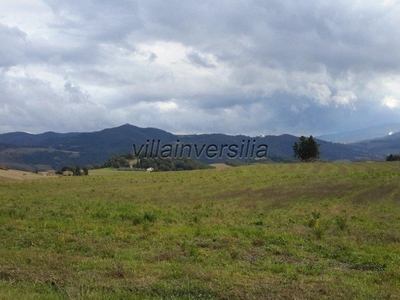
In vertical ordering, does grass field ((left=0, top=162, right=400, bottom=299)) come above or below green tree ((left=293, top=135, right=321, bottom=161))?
below

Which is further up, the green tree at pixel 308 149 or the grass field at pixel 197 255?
the green tree at pixel 308 149

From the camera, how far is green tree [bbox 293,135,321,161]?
97000 millimetres

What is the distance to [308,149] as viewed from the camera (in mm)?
97188

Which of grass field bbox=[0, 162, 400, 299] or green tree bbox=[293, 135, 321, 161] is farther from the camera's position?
green tree bbox=[293, 135, 321, 161]

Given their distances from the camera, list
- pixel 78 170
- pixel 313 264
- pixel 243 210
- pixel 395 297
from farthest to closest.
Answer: pixel 78 170 → pixel 243 210 → pixel 313 264 → pixel 395 297

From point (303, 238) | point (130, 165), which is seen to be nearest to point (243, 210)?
point (303, 238)

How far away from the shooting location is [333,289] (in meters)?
8.12

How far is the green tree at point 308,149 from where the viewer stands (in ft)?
318

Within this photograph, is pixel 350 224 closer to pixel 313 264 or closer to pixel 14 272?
pixel 313 264

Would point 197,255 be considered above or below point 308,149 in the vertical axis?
below

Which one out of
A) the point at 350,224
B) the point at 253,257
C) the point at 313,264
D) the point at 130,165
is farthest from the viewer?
the point at 130,165

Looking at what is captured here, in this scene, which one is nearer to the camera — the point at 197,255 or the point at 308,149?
the point at 197,255

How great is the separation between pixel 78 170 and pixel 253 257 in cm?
9033

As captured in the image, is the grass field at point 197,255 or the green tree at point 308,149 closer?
the grass field at point 197,255
